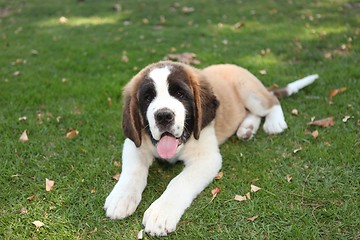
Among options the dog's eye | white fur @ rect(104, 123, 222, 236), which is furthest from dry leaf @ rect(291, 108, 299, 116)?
the dog's eye

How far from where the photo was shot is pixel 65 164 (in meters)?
3.88

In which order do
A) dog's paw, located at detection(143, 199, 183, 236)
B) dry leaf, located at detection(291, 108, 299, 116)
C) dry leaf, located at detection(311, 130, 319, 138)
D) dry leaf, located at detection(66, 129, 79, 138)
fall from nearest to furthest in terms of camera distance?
dog's paw, located at detection(143, 199, 183, 236), dry leaf, located at detection(311, 130, 319, 138), dry leaf, located at detection(66, 129, 79, 138), dry leaf, located at detection(291, 108, 299, 116)

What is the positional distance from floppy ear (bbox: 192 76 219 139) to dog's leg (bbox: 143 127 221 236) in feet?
0.52

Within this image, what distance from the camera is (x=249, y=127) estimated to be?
4297 millimetres

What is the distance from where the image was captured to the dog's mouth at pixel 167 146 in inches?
131

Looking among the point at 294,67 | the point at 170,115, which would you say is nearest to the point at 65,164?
the point at 170,115

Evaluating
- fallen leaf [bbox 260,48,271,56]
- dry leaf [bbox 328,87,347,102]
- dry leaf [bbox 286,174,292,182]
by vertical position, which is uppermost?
dry leaf [bbox 286,174,292,182]

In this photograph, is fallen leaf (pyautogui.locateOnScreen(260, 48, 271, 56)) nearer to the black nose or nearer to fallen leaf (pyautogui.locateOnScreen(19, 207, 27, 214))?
the black nose

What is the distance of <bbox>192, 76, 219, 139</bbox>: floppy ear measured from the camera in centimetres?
345

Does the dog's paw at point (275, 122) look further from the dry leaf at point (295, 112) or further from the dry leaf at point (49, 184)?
the dry leaf at point (49, 184)

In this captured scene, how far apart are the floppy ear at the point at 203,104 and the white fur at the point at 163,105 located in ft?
0.72

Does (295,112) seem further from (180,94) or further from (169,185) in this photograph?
(169,185)

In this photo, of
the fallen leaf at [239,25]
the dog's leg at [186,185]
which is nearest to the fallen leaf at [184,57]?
the fallen leaf at [239,25]

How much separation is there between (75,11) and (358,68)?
7.00 metres
